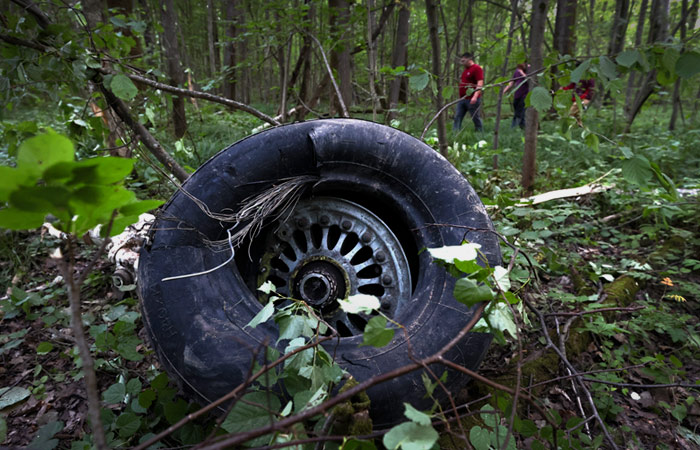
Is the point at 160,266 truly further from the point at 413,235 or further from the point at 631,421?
the point at 631,421

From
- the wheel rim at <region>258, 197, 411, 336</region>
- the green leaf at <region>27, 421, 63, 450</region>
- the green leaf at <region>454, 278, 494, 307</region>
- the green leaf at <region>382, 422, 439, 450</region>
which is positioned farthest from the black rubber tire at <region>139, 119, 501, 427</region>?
the green leaf at <region>382, 422, 439, 450</region>

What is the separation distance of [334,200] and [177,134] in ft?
15.0

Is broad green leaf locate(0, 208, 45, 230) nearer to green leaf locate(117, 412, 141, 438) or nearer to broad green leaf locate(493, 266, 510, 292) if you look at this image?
broad green leaf locate(493, 266, 510, 292)

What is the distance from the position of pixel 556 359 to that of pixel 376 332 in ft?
4.55

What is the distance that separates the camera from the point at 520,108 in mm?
8117

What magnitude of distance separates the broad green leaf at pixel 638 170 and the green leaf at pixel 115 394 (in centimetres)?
205

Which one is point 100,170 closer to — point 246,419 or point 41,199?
point 41,199

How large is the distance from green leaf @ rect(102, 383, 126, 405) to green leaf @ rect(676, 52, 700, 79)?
87.9 inches

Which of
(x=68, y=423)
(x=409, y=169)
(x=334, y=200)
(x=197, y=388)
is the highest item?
(x=409, y=169)

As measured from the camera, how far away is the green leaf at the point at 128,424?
141 centimetres

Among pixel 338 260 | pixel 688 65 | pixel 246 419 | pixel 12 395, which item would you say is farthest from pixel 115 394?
pixel 688 65

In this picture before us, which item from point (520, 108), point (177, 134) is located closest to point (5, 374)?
point (177, 134)

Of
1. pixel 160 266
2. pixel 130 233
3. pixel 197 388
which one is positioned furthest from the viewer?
pixel 130 233

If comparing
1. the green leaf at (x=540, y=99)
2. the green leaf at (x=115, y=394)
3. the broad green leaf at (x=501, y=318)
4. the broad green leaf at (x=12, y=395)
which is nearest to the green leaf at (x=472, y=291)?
the broad green leaf at (x=501, y=318)
